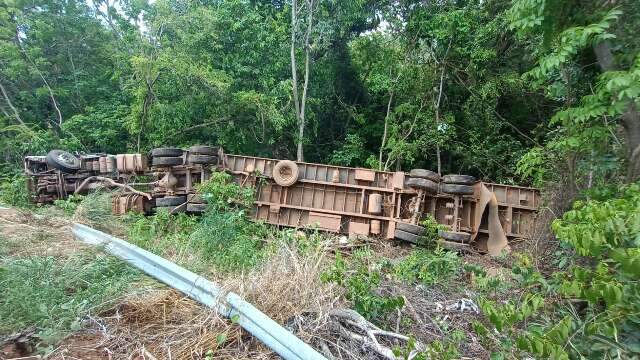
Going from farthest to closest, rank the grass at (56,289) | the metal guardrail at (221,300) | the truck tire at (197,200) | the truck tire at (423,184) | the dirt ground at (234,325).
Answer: the truck tire at (197,200)
the truck tire at (423,184)
the grass at (56,289)
the dirt ground at (234,325)
the metal guardrail at (221,300)

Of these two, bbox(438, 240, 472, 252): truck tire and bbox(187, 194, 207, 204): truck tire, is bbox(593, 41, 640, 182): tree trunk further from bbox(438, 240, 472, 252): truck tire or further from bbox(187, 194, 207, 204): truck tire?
bbox(187, 194, 207, 204): truck tire

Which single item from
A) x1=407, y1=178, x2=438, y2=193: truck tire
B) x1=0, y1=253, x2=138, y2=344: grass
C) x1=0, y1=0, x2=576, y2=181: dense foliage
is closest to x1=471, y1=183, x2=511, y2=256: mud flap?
x1=407, y1=178, x2=438, y2=193: truck tire

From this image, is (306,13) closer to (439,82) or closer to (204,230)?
(439,82)

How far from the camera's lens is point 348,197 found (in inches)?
303

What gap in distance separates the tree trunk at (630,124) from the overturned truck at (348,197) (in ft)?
10.1

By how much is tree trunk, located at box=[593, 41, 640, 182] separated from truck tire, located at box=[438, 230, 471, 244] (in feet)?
9.92

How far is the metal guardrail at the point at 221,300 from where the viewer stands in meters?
2.24

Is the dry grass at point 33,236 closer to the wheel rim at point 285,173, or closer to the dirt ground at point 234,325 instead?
the dirt ground at point 234,325

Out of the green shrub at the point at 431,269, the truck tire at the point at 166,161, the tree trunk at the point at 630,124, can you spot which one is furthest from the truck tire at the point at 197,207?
the tree trunk at the point at 630,124

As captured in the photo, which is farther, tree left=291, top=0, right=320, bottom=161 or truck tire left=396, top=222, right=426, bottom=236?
tree left=291, top=0, right=320, bottom=161

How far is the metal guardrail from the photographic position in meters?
2.24

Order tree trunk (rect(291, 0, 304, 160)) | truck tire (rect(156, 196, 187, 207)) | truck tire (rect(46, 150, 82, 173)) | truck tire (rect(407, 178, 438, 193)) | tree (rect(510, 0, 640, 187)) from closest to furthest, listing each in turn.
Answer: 1. tree (rect(510, 0, 640, 187))
2. truck tire (rect(407, 178, 438, 193))
3. truck tire (rect(156, 196, 187, 207))
4. truck tire (rect(46, 150, 82, 173))
5. tree trunk (rect(291, 0, 304, 160))

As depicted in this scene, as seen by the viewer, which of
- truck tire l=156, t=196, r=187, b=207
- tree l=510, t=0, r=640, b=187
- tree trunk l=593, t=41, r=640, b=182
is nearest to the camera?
tree l=510, t=0, r=640, b=187

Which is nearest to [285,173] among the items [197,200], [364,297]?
[197,200]
